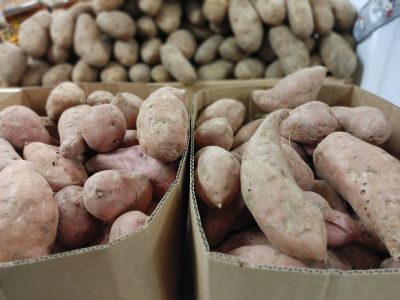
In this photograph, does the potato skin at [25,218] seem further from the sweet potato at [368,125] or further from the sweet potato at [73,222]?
the sweet potato at [368,125]

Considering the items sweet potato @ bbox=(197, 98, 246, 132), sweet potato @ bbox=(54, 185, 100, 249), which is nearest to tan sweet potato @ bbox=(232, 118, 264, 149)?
sweet potato @ bbox=(197, 98, 246, 132)

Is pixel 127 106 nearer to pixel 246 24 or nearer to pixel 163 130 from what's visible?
pixel 163 130

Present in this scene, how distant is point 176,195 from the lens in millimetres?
667

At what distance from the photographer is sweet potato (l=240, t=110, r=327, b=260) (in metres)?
0.52

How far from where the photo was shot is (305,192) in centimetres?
66

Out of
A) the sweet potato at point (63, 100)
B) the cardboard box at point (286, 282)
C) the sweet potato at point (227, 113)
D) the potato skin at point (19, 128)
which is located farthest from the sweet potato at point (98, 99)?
the cardboard box at point (286, 282)

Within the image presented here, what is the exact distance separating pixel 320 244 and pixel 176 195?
0.29m

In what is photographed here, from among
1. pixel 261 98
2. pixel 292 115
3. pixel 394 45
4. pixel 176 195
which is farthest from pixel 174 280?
pixel 394 45

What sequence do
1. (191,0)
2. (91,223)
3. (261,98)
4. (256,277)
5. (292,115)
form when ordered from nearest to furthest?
(256,277), (91,223), (292,115), (261,98), (191,0)

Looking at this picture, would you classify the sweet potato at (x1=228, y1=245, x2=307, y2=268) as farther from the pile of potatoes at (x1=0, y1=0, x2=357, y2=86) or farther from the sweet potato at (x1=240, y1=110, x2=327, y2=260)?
the pile of potatoes at (x1=0, y1=0, x2=357, y2=86)

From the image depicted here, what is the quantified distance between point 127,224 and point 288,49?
1.20m

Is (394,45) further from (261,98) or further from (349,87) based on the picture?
(261,98)

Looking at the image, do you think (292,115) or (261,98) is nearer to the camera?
(292,115)

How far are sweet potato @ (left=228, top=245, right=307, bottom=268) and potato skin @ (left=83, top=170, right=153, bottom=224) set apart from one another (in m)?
0.25
